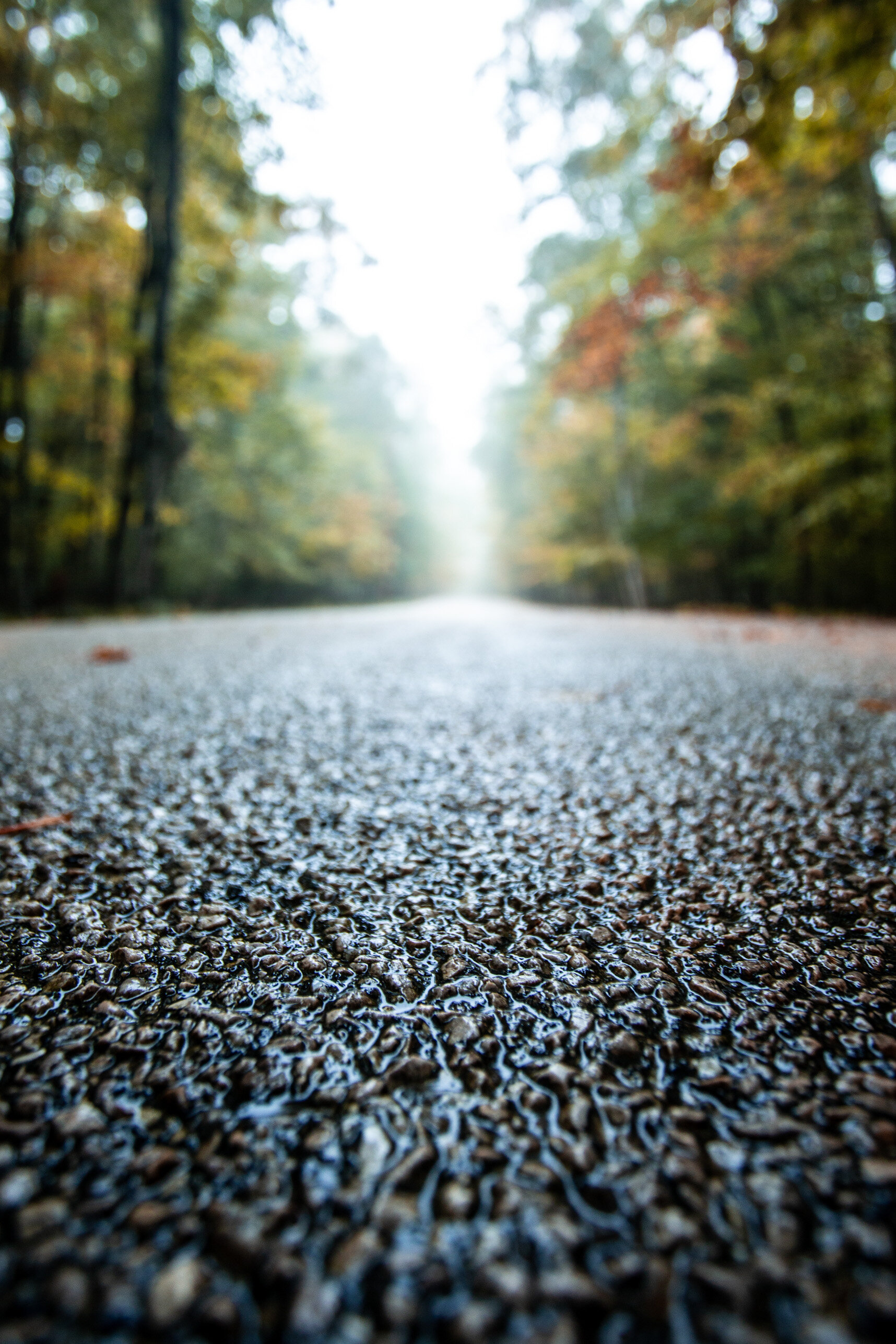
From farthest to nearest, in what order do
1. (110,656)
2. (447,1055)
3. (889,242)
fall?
(889,242) < (110,656) < (447,1055)

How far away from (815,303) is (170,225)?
764 cm

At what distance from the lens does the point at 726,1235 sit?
1.14 ft

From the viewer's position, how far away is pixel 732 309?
8.38 metres

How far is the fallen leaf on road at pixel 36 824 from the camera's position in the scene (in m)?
0.96

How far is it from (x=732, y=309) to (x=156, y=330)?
25.4 feet

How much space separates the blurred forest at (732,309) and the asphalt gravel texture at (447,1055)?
127 inches

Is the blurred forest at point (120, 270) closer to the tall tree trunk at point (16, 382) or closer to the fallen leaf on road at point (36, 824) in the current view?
the tall tree trunk at point (16, 382)

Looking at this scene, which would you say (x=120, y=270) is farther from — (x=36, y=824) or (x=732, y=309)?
(x=36, y=824)

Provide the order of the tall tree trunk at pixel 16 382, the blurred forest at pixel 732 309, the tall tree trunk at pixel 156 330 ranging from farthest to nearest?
the tall tree trunk at pixel 16 382, the tall tree trunk at pixel 156 330, the blurred forest at pixel 732 309

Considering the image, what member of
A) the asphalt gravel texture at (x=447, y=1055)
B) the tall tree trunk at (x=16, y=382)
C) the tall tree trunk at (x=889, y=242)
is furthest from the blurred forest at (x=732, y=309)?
the tall tree trunk at (x=16, y=382)

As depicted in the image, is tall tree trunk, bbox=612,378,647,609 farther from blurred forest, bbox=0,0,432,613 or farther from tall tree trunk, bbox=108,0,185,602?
tall tree trunk, bbox=108,0,185,602

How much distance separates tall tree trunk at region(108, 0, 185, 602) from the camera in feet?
22.1

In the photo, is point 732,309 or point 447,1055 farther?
point 732,309

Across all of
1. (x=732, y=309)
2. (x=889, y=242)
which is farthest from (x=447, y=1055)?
(x=732, y=309)
